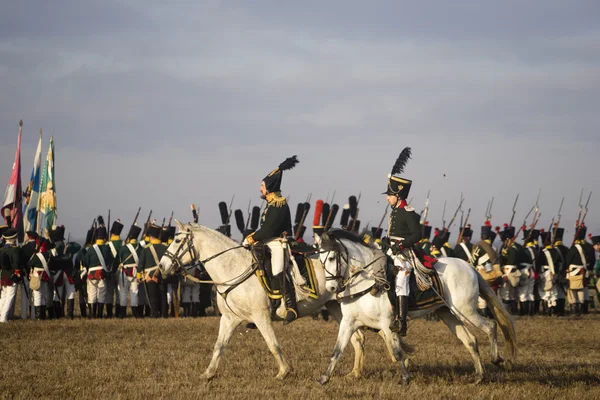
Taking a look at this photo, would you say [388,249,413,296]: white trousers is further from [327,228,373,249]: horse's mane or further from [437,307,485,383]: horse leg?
[437,307,485,383]: horse leg

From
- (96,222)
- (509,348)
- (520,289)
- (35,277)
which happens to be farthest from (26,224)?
(509,348)

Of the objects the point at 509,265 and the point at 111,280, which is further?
the point at 509,265

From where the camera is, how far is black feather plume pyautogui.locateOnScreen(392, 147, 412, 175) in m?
10.8

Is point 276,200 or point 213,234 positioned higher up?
point 276,200

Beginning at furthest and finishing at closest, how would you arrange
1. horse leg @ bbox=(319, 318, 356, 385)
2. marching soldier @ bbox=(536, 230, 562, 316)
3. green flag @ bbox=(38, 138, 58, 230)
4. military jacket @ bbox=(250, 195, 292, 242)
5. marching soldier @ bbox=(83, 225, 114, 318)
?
green flag @ bbox=(38, 138, 58, 230) < marching soldier @ bbox=(536, 230, 562, 316) < marching soldier @ bbox=(83, 225, 114, 318) < military jacket @ bbox=(250, 195, 292, 242) < horse leg @ bbox=(319, 318, 356, 385)

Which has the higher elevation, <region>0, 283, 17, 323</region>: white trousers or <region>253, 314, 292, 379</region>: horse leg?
<region>0, 283, 17, 323</region>: white trousers

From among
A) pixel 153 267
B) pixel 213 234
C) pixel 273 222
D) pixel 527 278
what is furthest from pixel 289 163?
pixel 527 278

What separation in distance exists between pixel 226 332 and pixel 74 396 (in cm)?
221

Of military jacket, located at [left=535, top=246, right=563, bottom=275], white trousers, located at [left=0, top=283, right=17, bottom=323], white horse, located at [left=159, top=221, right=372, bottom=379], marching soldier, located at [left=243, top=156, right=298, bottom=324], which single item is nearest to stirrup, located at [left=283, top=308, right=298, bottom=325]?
marching soldier, located at [left=243, top=156, right=298, bottom=324]

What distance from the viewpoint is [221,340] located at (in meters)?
10.5

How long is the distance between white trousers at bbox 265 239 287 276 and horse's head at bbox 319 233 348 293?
0.64 metres

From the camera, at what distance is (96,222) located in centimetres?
2392

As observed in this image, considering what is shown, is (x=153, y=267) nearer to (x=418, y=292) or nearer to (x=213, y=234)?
(x=213, y=234)

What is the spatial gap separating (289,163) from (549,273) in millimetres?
12709
